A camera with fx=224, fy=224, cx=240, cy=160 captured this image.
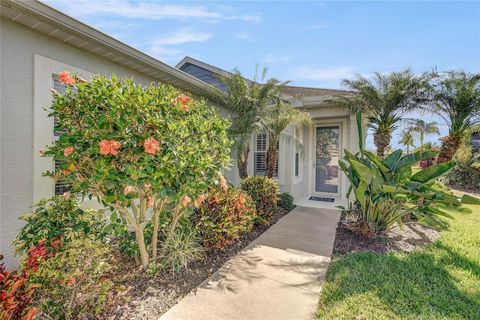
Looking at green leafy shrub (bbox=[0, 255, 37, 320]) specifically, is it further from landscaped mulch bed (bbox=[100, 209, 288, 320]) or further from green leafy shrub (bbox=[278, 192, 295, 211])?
green leafy shrub (bbox=[278, 192, 295, 211])

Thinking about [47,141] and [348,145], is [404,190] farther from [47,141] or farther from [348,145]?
[47,141]

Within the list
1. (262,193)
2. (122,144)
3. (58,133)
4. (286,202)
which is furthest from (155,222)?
(286,202)

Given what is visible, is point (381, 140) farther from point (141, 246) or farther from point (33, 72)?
point (33, 72)

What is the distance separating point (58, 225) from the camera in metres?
3.12

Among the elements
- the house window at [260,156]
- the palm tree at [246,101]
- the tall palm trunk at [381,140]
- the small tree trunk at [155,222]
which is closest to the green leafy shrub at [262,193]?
the palm tree at [246,101]

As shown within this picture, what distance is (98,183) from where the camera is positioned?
9.16 feet

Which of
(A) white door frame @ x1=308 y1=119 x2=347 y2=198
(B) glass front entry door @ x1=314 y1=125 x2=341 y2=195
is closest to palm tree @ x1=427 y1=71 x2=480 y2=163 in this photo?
(A) white door frame @ x1=308 y1=119 x2=347 y2=198

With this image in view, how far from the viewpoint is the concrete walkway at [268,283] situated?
2.84 metres

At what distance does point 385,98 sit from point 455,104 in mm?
1847

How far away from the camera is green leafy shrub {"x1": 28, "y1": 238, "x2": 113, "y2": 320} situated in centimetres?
246

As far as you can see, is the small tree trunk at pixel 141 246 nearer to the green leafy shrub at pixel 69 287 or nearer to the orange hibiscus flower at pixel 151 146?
the green leafy shrub at pixel 69 287

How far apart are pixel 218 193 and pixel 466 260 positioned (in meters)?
4.75

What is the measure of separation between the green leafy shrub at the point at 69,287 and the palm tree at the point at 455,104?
337 inches

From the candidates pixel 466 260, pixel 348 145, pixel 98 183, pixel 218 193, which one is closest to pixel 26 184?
pixel 98 183
